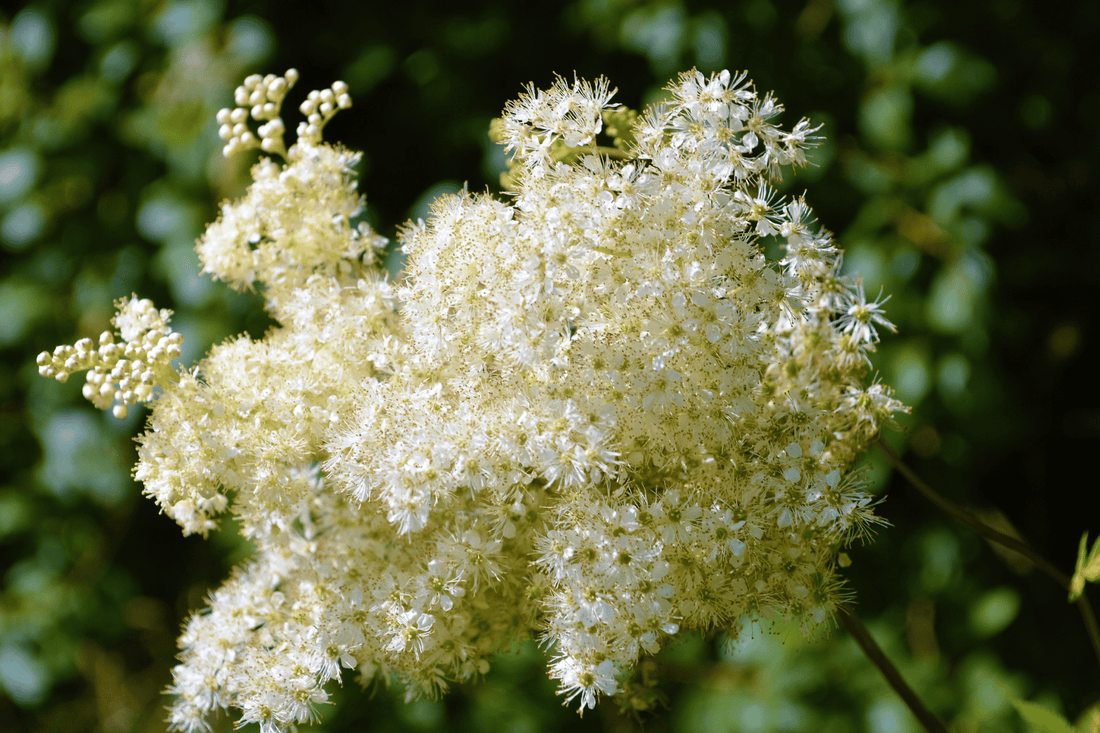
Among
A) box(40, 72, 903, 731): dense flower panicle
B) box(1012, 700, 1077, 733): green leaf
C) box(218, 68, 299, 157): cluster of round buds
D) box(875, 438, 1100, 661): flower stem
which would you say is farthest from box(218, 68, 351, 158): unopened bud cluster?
box(1012, 700, 1077, 733): green leaf

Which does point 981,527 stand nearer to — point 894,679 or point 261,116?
point 894,679

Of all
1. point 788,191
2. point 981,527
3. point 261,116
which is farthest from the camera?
point 788,191

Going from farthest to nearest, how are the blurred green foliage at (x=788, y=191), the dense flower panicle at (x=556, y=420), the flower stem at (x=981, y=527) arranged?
1. the blurred green foliage at (x=788, y=191)
2. the flower stem at (x=981, y=527)
3. the dense flower panicle at (x=556, y=420)

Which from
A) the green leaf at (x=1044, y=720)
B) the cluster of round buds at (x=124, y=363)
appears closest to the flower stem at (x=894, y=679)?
the green leaf at (x=1044, y=720)

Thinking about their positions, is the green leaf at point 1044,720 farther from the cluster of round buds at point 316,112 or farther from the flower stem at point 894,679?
the cluster of round buds at point 316,112

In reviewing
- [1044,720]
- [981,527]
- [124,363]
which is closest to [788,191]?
[981,527]

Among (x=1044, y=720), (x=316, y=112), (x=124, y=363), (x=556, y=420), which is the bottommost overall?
(x=1044, y=720)

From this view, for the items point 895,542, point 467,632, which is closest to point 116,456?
point 467,632

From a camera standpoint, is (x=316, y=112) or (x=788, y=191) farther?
(x=788, y=191)
